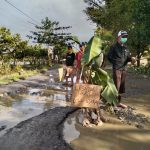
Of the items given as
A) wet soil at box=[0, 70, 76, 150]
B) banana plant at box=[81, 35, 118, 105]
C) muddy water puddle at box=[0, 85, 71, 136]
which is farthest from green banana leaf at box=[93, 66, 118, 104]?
muddy water puddle at box=[0, 85, 71, 136]

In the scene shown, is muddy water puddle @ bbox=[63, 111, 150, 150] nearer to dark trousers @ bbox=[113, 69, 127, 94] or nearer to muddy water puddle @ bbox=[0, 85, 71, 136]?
muddy water puddle @ bbox=[0, 85, 71, 136]

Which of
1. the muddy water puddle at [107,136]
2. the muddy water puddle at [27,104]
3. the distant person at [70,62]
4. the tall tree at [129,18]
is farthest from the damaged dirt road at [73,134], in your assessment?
the tall tree at [129,18]

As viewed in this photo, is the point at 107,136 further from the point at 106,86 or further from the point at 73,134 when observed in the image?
the point at 106,86

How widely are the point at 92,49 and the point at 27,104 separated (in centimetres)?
387

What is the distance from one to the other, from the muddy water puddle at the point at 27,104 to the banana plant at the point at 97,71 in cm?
180

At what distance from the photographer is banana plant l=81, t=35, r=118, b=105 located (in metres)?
8.83

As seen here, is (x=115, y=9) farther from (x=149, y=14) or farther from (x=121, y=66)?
(x=121, y=66)

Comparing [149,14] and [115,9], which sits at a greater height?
[115,9]

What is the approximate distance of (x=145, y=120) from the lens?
30.9ft

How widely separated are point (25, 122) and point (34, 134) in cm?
116

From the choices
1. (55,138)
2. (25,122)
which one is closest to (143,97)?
(25,122)

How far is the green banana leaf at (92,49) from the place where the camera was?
877cm

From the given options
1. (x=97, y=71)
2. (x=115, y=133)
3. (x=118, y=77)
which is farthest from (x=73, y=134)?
(x=118, y=77)

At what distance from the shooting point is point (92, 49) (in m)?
8.80
